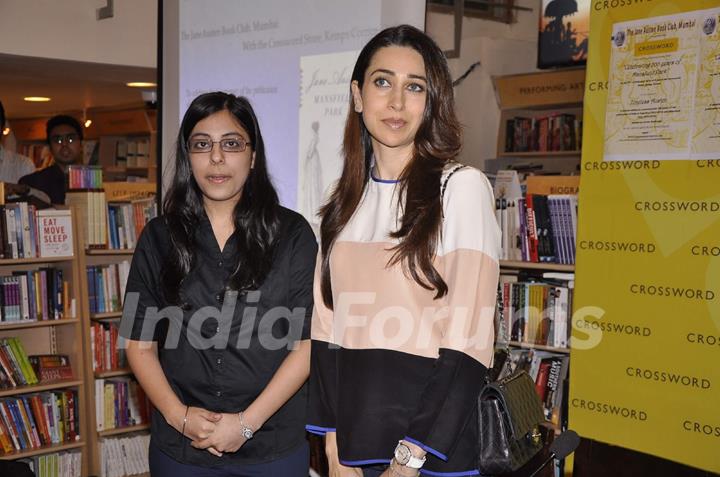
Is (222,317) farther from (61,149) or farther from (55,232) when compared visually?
(61,149)

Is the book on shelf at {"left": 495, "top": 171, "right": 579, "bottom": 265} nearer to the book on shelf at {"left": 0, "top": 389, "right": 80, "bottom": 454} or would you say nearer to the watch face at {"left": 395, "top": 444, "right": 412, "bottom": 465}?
the watch face at {"left": 395, "top": 444, "right": 412, "bottom": 465}

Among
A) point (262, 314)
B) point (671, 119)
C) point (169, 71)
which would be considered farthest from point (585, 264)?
point (169, 71)

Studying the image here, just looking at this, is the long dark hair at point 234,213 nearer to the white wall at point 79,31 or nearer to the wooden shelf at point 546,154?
the white wall at point 79,31

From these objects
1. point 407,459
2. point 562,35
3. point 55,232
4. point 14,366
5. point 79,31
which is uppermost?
point 562,35

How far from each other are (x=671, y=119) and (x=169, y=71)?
7.83 ft

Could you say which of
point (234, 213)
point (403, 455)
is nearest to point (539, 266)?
point (234, 213)

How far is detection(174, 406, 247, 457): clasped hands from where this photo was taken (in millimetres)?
2154

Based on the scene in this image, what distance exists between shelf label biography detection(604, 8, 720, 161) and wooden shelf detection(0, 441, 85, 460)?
3320mm

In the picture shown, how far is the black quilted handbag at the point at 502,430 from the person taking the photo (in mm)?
1670

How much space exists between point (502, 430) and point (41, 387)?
342cm

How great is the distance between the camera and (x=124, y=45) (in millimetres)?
5820

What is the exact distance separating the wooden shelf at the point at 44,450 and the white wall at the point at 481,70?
196 inches

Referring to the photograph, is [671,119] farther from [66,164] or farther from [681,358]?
[66,164]

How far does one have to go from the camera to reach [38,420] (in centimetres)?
443
